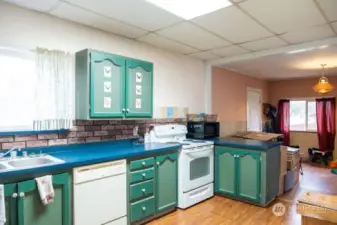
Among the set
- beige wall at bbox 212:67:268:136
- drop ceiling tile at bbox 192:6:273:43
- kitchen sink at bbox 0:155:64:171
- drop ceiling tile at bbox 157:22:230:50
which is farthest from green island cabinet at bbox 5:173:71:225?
beige wall at bbox 212:67:268:136

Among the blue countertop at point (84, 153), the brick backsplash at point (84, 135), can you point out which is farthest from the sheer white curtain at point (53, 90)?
the blue countertop at point (84, 153)

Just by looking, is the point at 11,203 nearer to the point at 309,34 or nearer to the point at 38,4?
the point at 38,4

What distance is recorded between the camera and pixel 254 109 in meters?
6.17

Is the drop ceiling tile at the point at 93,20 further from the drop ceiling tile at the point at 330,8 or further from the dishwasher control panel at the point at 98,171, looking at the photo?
the drop ceiling tile at the point at 330,8

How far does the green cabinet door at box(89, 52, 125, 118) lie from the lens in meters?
2.47

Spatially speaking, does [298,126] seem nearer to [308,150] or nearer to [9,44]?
[308,150]

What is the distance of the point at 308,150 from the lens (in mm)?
6230

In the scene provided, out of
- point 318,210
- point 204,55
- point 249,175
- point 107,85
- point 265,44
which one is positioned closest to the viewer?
point 318,210

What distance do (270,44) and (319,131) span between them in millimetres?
3954

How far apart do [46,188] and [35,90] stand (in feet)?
3.45

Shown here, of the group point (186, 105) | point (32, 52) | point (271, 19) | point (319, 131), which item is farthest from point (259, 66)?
point (32, 52)

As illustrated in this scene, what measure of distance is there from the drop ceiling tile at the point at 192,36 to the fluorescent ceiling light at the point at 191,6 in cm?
29

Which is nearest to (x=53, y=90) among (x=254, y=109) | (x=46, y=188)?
(x=46, y=188)

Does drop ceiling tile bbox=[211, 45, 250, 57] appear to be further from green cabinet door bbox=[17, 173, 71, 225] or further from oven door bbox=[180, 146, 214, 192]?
green cabinet door bbox=[17, 173, 71, 225]
